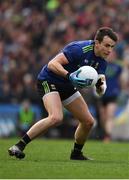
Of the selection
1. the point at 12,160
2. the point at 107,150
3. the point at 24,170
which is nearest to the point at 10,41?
the point at 107,150

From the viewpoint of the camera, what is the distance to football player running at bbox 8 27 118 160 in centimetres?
1098

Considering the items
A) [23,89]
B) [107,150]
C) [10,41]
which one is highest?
[10,41]

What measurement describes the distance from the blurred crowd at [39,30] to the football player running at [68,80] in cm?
965

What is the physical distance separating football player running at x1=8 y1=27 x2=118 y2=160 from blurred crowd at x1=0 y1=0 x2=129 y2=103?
965 cm

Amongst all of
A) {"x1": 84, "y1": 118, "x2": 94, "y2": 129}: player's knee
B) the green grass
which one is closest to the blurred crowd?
the green grass

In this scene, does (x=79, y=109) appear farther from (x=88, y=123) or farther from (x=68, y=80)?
(x=68, y=80)

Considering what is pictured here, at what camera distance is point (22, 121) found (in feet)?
66.7

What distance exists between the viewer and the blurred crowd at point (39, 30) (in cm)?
2142

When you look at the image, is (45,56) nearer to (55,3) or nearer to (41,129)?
(55,3)

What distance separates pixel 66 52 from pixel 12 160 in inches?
71.0

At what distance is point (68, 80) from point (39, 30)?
11984 mm

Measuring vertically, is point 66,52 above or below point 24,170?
above

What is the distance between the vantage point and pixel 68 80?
11.1m

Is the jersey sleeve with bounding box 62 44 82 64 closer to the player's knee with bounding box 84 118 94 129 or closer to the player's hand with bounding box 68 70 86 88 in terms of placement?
the player's hand with bounding box 68 70 86 88
